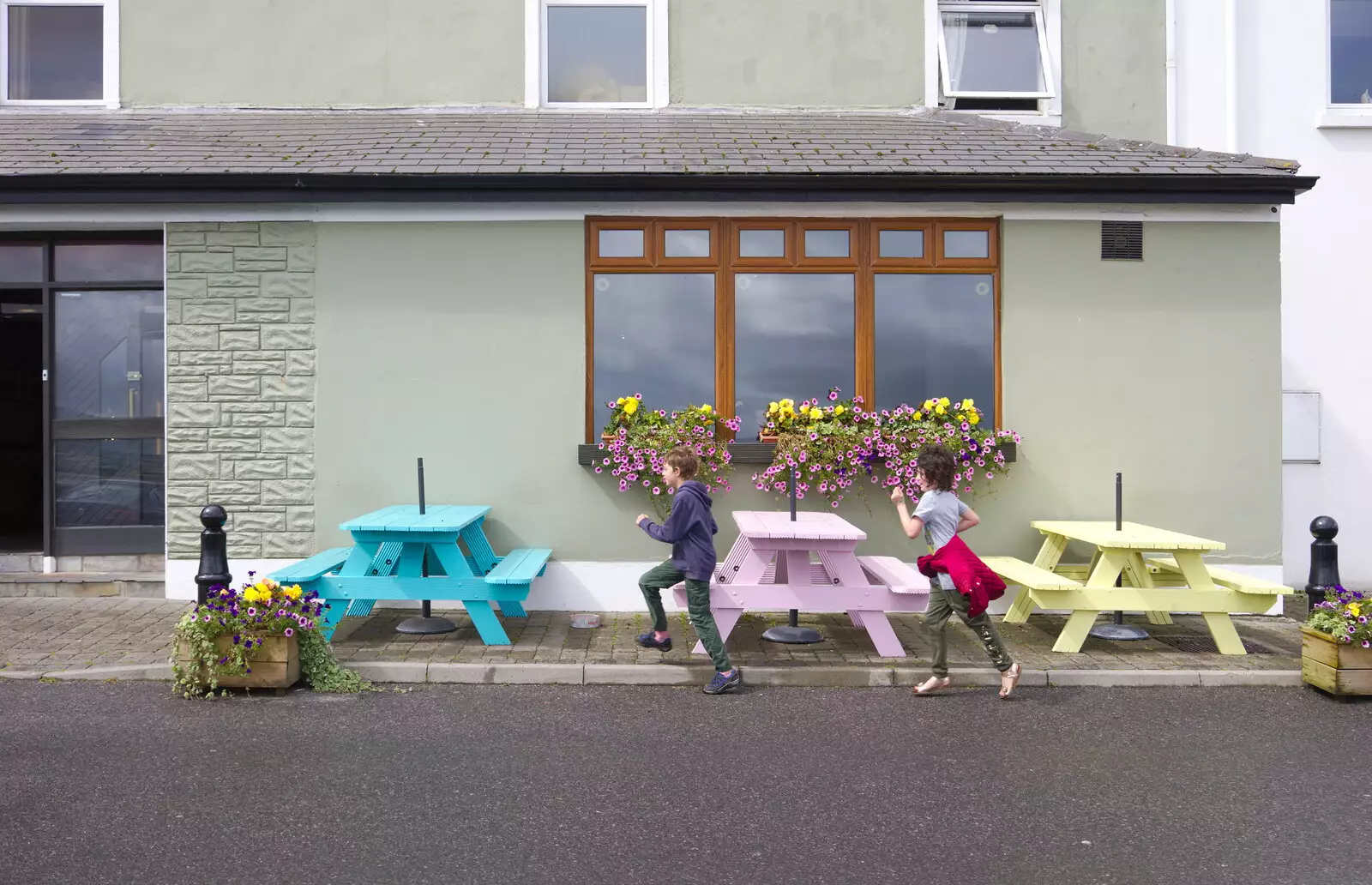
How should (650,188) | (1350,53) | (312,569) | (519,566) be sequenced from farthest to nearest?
(1350,53) < (650,188) < (519,566) < (312,569)

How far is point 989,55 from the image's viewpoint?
10.2m

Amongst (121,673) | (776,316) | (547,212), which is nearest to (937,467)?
(776,316)

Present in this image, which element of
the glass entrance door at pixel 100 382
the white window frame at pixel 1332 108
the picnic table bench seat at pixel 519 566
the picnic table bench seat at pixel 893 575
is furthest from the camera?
the white window frame at pixel 1332 108

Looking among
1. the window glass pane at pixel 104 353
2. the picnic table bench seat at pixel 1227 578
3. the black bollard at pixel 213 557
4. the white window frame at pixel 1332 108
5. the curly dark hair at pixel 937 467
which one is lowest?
the picnic table bench seat at pixel 1227 578

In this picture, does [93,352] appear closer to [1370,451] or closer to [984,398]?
[984,398]

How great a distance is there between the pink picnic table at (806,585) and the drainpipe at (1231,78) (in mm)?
6461

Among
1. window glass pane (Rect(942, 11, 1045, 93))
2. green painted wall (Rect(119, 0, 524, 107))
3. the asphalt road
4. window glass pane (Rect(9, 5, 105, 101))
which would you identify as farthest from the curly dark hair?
window glass pane (Rect(9, 5, 105, 101))

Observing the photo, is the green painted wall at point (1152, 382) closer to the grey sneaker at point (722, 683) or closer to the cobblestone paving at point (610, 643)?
the cobblestone paving at point (610, 643)

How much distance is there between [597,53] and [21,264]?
5.90 meters

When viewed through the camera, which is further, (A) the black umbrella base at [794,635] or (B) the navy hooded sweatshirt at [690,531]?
(A) the black umbrella base at [794,635]

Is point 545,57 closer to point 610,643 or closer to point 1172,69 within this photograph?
point 610,643

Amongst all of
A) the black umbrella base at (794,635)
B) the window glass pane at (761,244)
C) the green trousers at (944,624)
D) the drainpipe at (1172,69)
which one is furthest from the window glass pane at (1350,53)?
the black umbrella base at (794,635)

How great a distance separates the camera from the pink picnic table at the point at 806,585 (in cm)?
627

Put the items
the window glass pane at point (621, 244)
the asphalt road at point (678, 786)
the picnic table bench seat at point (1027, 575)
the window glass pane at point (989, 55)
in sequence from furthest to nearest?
the window glass pane at point (989, 55) → the window glass pane at point (621, 244) → the picnic table bench seat at point (1027, 575) → the asphalt road at point (678, 786)
